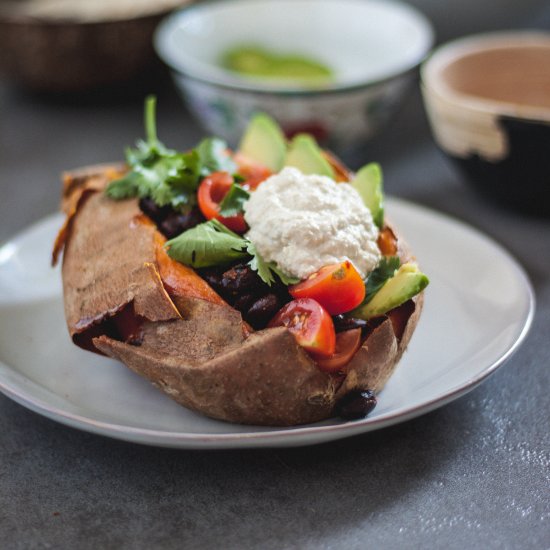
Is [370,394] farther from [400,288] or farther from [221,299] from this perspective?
[221,299]

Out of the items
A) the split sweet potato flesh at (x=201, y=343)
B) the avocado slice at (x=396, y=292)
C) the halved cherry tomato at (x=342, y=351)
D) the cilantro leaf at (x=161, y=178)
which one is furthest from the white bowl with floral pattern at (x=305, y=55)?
the halved cherry tomato at (x=342, y=351)

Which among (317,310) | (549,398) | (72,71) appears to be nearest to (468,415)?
(549,398)

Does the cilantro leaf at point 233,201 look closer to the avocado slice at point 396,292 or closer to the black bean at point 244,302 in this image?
the black bean at point 244,302

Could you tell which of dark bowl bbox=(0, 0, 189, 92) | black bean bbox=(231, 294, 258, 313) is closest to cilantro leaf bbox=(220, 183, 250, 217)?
black bean bbox=(231, 294, 258, 313)

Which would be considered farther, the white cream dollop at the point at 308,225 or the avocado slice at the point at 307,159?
the avocado slice at the point at 307,159

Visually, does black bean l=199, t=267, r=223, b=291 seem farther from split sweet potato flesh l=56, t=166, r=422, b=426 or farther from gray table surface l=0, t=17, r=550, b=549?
gray table surface l=0, t=17, r=550, b=549

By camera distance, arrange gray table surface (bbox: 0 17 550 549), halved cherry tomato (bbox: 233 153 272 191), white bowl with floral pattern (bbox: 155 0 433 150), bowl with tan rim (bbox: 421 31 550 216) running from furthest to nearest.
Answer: white bowl with floral pattern (bbox: 155 0 433 150), bowl with tan rim (bbox: 421 31 550 216), halved cherry tomato (bbox: 233 153 272 191), gray table surface (bbox: 0 17 550 549)
